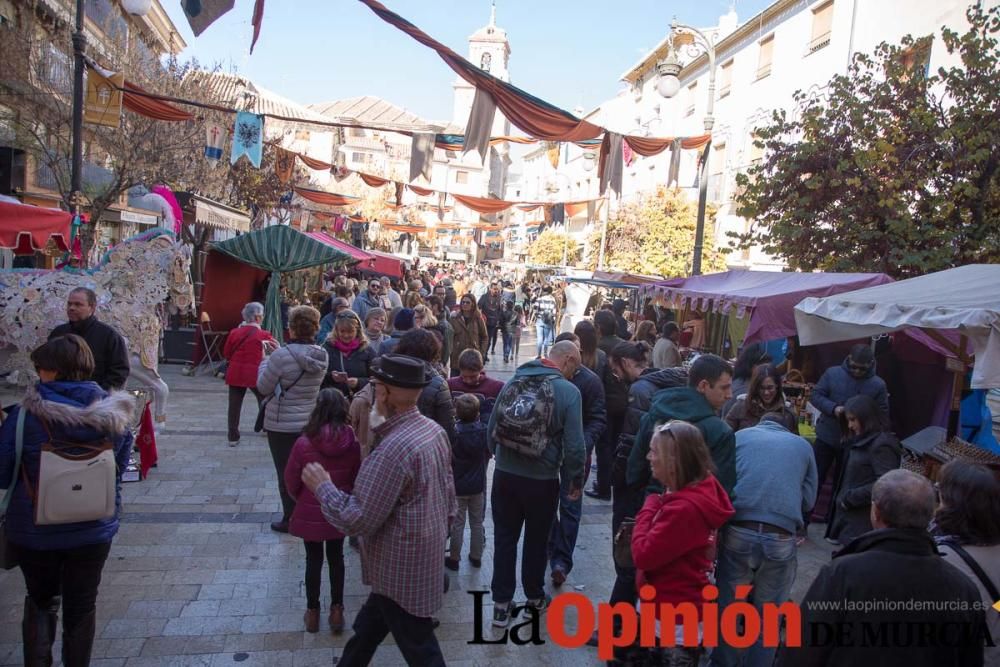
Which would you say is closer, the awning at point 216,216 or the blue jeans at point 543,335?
the awning at point 216,216

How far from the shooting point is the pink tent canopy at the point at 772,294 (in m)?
7.37

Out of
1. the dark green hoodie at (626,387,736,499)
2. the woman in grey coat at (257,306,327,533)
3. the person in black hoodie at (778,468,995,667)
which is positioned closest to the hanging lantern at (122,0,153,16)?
the woman in grey coat at (257,306,327,533)

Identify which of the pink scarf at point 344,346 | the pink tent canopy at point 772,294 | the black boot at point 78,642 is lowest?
the black boot at point 78,642

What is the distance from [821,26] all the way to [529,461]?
21.2 m

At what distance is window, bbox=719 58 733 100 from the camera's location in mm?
25928

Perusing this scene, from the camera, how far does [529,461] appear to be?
13.3 feet

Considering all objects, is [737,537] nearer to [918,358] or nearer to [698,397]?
[698,397]

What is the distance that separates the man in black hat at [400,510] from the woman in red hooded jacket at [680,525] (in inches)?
34.5

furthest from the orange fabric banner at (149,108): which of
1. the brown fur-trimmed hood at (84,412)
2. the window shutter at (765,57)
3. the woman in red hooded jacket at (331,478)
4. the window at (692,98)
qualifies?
the window at (692,98)

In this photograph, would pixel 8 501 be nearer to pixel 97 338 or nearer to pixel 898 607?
pixel 97 338

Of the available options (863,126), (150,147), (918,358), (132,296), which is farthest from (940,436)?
(150,147)

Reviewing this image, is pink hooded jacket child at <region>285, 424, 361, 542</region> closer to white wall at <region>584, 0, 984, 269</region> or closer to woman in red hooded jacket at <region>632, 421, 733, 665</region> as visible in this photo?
woman in red hooded jacket at <region>632, 421, 733, 665</region>

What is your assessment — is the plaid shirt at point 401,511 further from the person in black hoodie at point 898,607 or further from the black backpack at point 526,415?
the person in black hoodie at point 898,607

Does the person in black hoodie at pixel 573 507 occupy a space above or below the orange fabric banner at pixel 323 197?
below
